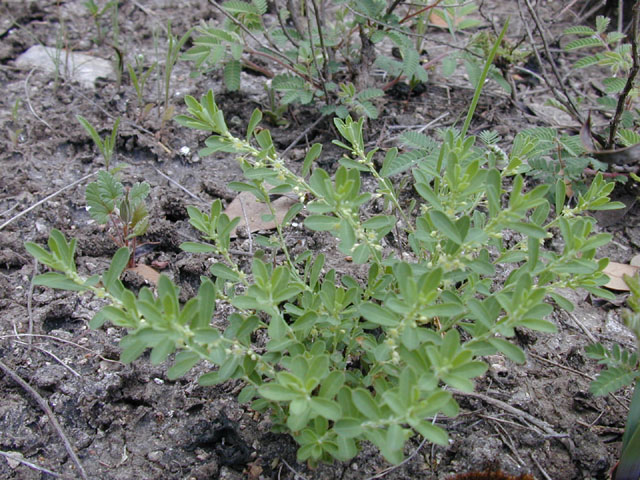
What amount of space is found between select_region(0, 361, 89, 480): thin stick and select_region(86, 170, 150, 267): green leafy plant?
0.66 meters

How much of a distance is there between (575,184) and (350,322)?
156 centimetres

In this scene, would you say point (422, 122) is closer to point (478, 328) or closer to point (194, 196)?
point (194, 196)

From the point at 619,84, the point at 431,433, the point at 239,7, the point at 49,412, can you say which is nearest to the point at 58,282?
the point at 49,412

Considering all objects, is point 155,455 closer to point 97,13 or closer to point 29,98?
point 29,98

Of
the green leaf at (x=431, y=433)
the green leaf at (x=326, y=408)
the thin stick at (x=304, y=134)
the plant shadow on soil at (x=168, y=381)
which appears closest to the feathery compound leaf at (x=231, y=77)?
the plant shadow on soil at (x=168, y=381)

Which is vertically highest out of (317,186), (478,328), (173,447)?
(317,186)

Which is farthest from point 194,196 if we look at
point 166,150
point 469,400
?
point 469,400

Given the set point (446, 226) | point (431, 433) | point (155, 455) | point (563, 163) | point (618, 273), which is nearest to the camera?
→ point (431, 433)

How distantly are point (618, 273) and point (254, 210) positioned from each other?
1739mm

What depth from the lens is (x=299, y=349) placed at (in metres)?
1.65

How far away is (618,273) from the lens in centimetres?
261

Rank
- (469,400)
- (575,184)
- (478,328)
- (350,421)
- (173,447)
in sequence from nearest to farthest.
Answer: (350,421)
(478,328)
(173,447)
(469,400)
(575,184)

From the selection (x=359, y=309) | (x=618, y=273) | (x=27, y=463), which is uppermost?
(x=359, y=309)

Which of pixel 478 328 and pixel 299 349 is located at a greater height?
pixel 478 328
